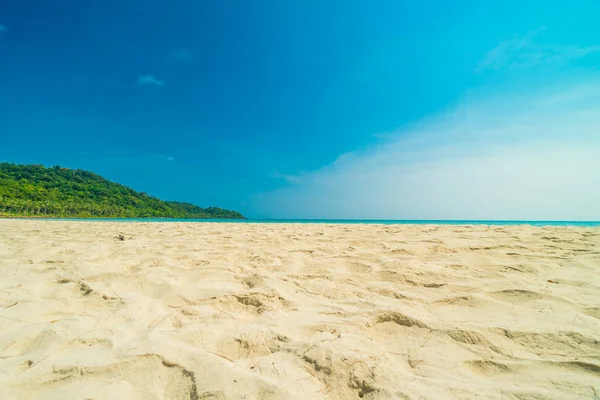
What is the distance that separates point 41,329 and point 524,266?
13.0ft

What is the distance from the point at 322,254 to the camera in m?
3.66

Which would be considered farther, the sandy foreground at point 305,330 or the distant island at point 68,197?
the distant island at point 68,197

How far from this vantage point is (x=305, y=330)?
1614 millimetres

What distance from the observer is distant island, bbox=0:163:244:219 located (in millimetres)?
37000

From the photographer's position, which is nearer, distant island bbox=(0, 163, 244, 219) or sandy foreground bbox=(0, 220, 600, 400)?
sandy foreground bbox=(0, 220, 600, 400)

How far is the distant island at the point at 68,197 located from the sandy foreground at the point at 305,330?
43.2 m

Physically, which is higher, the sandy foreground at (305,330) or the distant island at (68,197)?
the distant island at (68,197)

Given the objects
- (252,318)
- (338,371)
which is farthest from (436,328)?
(252,318)

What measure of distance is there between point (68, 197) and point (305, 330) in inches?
2382

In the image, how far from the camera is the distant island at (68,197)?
37.0m

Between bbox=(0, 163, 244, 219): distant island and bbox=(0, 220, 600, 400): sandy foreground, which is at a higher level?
bbox=(0, 163, 244, 219): distant island

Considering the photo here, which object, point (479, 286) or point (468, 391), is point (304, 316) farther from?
point (479, 286)

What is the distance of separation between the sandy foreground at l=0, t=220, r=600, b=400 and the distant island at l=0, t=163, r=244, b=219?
43.2 metres

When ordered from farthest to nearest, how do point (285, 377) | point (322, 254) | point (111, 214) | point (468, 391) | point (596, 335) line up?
point (111, 214) < point (322, 254) < point (596, 335) < point (285, 377) < point (468, 391)
